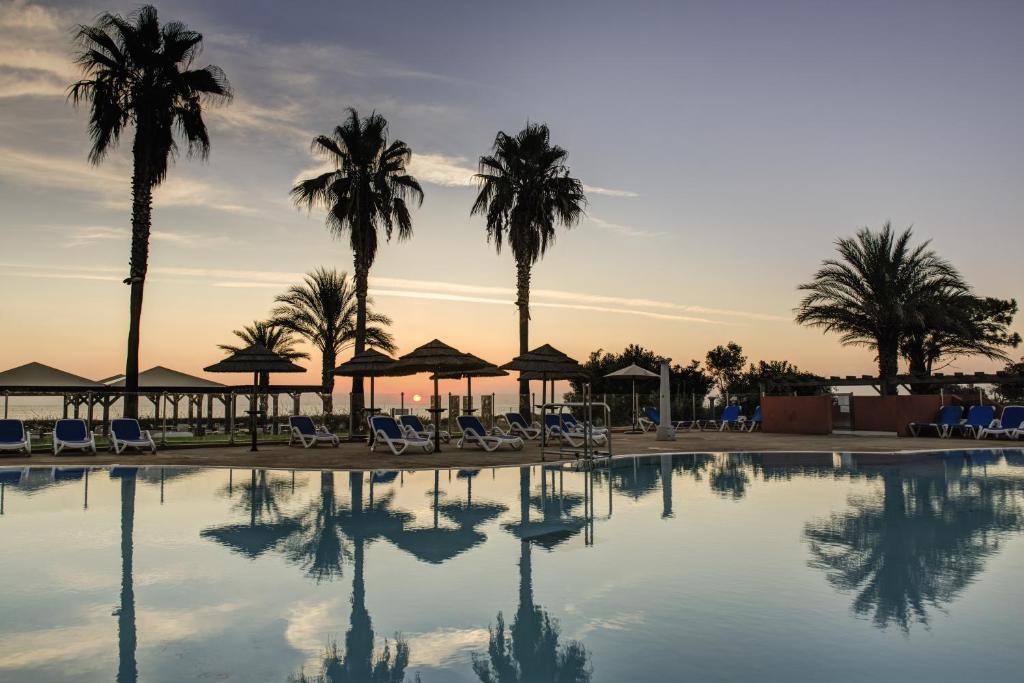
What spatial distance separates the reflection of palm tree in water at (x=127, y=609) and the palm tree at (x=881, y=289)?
25402mm

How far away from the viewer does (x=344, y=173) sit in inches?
968

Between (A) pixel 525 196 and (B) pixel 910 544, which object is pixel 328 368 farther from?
(B) pixel 910 544

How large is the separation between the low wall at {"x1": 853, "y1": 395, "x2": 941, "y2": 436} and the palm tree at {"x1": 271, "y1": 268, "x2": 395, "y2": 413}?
19.9 m

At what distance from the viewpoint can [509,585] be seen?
5.87 metres

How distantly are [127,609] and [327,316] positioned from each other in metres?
29.0

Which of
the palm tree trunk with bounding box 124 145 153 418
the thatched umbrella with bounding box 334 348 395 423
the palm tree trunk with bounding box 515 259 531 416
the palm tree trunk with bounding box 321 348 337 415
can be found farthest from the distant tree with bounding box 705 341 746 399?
the palm tree trunk with bounding box 124 145 153 418

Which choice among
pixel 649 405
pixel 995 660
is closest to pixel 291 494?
pixel 995 660

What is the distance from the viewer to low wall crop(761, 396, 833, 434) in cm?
2562

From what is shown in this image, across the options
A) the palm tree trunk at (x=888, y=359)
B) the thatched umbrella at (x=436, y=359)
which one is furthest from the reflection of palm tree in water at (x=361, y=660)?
the palm tree trunk at (x=888, y=359)

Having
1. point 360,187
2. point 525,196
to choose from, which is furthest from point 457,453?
point 525,196

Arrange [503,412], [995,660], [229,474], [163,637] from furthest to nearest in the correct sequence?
[503,412]
[229,474]
[163,637]
[995,660]

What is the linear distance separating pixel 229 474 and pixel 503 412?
451 inches

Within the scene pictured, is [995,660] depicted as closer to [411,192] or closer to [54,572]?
[54,572]

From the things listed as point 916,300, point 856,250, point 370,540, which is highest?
point 856,250
